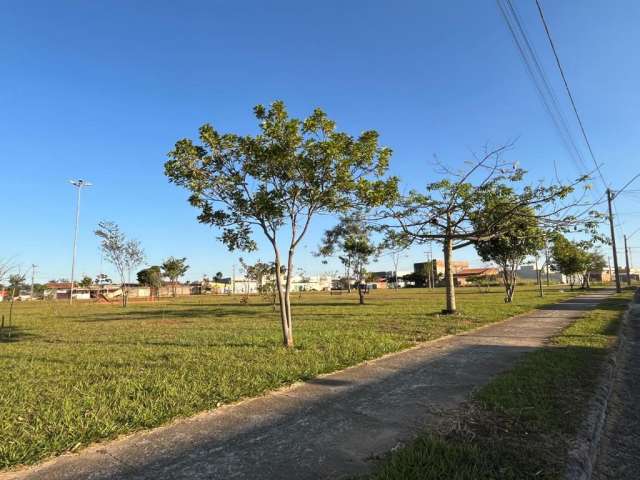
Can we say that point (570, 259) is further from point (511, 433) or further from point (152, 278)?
point (152, 278)

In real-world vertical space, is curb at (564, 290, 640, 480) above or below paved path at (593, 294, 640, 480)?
above

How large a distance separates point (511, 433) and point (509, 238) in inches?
775

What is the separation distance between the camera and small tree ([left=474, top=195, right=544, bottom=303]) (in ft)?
52.7

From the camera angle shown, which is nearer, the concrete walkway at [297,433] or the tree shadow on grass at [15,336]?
the concrete walkway at [297,433]

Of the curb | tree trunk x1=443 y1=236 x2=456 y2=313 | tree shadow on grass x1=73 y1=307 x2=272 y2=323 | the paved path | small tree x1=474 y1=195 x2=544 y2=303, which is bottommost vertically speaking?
the paved path

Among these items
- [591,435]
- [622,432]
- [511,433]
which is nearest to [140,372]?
[511,433]

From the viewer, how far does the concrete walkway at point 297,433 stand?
3584 mm

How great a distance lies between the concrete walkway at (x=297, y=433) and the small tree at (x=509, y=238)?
32.0ft

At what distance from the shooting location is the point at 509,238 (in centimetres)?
2228

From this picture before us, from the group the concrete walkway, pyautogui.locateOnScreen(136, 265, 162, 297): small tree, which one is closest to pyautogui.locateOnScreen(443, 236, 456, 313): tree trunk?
the concrete walkway

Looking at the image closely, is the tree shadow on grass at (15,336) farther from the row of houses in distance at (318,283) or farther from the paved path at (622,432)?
the row of houses in distance at (318,283)

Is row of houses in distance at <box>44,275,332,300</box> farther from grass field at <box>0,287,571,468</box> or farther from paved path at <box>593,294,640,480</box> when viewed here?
paved path at <box>593,294,640,480</box>

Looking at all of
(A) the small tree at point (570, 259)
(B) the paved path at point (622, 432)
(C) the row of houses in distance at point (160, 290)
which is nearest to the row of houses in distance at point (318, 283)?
(C) the row of houses in distance at point (160, 290)

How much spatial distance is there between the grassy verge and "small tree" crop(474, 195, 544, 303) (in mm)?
9607
